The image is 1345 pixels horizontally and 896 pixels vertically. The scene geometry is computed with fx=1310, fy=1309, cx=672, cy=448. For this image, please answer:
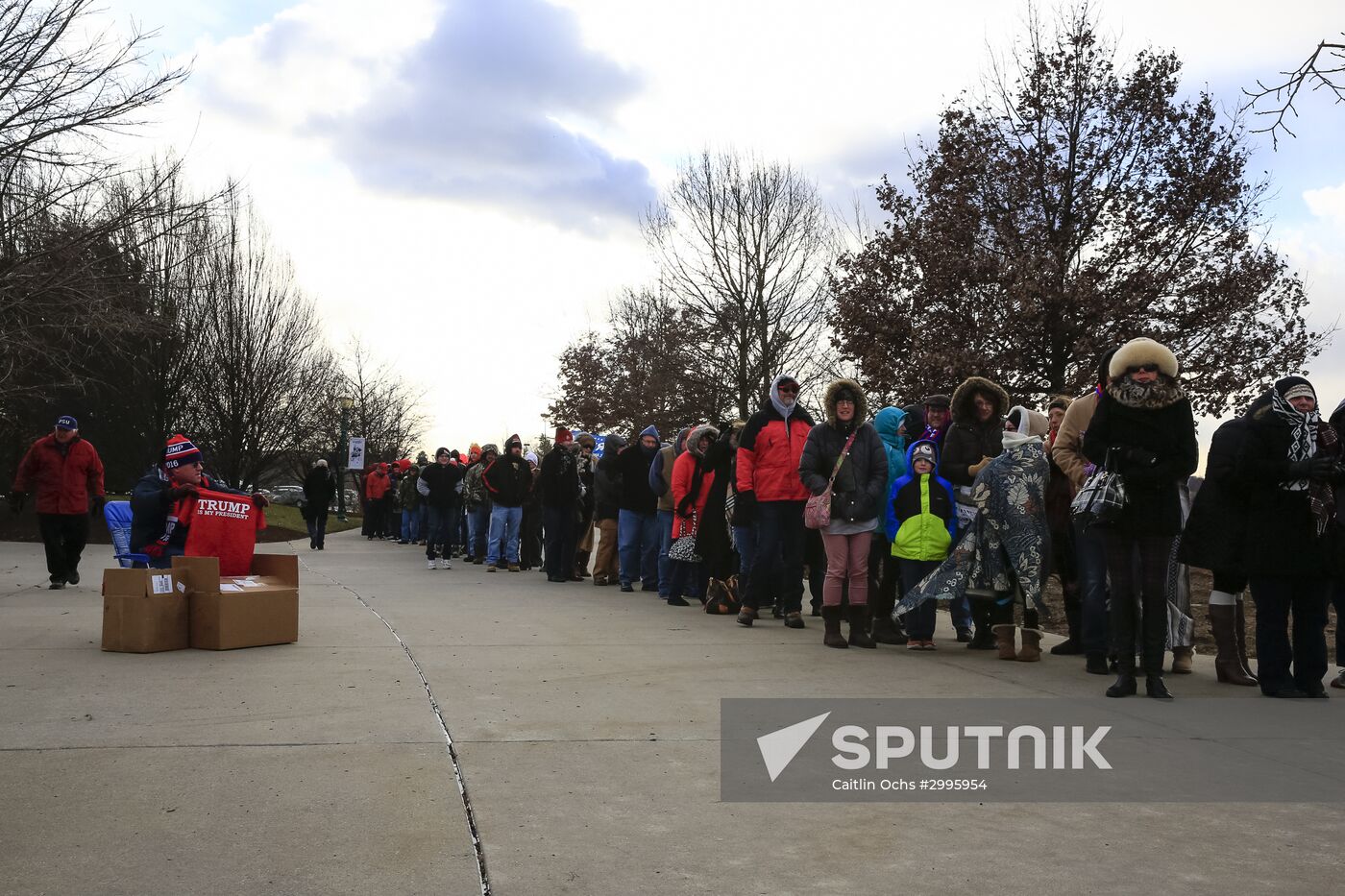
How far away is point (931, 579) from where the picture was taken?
9.13 meters

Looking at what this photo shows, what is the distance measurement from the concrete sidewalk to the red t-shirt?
34.4 inches

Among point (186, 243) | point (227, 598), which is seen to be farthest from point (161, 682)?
point (186, 243)

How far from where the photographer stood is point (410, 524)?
2991cm

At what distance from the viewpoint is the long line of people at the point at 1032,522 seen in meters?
7.48

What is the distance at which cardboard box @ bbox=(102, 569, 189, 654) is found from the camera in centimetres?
882

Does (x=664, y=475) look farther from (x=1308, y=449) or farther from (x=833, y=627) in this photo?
(x=1308, y=449)

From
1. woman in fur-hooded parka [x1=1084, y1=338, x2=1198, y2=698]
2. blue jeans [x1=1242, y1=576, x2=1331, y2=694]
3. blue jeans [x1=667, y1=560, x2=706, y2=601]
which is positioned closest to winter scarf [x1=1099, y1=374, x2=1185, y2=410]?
woman in fur-hooded parka [x1=1084, y1=338, x2=1198, y2=698]

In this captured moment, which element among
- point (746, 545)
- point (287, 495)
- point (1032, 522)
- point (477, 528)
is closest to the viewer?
point (1032, 522)

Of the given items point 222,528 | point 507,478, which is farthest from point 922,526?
point 507,478

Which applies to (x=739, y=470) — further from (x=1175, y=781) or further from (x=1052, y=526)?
(x=1175, y=781)

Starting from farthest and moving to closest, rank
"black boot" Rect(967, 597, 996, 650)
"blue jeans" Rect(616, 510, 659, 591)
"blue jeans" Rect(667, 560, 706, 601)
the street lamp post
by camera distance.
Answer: the street lamp post
"blue jeans" Rect(616, 510, 659, 591)
"blue jeans" Rect(667, 560, 706, 601)
"black boot" Rect(967, 597, 996, 650)

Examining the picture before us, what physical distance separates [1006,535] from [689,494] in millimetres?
4898

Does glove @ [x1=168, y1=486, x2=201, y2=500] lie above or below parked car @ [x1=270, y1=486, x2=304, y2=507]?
below

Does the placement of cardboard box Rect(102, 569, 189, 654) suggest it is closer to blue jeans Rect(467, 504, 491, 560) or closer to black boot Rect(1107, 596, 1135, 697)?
black boot Rect(1107, 596, 1135, 697)
